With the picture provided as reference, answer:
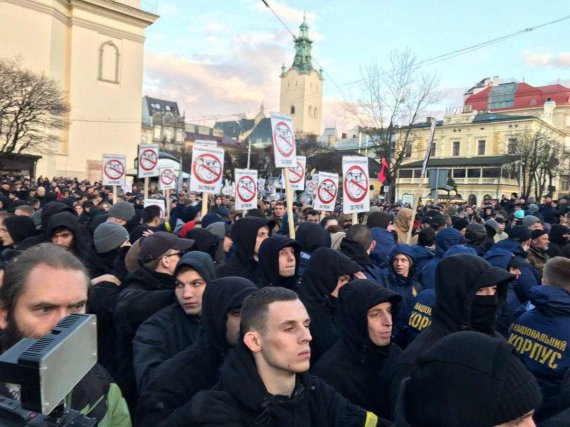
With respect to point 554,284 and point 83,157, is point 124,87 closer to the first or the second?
point 83,157

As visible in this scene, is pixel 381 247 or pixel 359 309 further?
pixel 381 247

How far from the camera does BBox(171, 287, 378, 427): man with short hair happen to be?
90.2 inches

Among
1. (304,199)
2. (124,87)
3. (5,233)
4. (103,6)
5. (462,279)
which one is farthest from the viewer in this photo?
(124,87)

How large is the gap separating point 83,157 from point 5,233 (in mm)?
A: 41154

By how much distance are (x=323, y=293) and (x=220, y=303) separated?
1.22 metres

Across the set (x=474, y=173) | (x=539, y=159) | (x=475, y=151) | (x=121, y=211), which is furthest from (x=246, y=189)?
(x=475, y=151)

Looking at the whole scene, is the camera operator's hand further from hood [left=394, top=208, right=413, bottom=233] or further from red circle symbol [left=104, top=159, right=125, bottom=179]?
red circle symbol [left=104, top=159, right=125, bottom=179]

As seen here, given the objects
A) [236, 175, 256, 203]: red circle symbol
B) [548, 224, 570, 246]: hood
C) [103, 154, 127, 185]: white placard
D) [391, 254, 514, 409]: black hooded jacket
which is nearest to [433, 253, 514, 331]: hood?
[391, 254, 514, 409]: black hooded jacket

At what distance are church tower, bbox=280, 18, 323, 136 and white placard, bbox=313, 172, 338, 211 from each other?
106 meters

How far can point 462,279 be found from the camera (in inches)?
123

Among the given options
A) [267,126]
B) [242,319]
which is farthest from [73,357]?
[267,126]

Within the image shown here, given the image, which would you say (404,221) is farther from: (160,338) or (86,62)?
(86,62)

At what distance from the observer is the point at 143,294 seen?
3.75 meters

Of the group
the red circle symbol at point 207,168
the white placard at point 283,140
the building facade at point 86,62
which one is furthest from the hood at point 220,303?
the building facade at point 86,62
